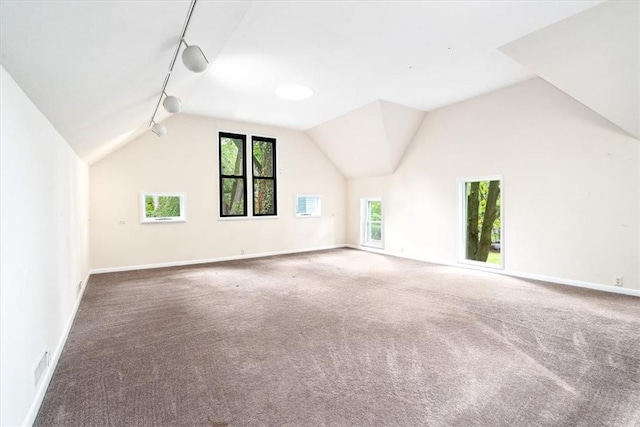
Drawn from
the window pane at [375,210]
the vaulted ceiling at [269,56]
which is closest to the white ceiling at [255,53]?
the vaulted ceiling at [269,56]

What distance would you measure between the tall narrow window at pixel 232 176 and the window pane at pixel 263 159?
321 mm

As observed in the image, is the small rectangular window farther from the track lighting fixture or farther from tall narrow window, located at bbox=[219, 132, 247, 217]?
the track lighting fixture

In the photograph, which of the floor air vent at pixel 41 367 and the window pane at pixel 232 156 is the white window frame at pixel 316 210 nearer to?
the window pane at pixel 232 156

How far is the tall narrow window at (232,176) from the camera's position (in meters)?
7.10

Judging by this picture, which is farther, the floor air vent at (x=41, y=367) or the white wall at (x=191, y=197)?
the white wall at (x=191, y=197)

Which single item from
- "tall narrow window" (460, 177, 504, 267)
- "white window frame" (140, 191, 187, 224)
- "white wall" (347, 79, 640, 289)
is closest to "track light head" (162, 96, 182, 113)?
"white window frame" (140, 191, 187, 224)

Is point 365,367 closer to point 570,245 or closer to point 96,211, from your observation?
point 570,245

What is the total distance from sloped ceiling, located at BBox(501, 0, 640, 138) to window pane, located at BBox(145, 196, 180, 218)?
6.46m

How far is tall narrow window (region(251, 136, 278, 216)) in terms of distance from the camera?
24.7 ft

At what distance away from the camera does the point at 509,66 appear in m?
4.45

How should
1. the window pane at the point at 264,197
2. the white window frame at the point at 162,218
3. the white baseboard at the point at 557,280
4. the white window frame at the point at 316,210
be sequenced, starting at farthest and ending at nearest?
the white window frame at the point at 316,210 < the window pane at the point at 264,197 < the white window frame at the point at 162,218 < the white baseboard at the point at 557,280

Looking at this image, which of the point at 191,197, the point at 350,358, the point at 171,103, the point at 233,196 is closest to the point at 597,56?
the point at 350,358

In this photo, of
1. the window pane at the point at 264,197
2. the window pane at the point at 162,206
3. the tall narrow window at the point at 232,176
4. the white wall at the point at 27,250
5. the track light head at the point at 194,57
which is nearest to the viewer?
the white wall at the point at 27,250

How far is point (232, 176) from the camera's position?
718 cm
